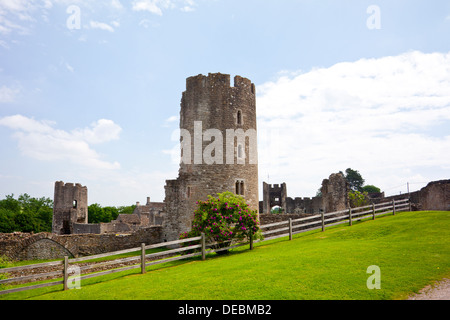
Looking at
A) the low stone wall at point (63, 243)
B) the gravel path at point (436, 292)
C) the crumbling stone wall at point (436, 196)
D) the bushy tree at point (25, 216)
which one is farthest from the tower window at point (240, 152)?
the bushy tree at point (25, 216)

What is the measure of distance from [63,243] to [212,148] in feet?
40.3

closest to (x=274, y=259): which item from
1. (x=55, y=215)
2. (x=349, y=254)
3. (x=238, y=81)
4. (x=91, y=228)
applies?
(x=349, y=254)

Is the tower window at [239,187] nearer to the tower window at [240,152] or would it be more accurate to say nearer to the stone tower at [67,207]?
the tower window at [240,152]

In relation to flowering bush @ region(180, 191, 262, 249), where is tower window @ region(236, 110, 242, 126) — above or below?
above

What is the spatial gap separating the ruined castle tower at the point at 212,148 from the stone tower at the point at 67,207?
3000cm

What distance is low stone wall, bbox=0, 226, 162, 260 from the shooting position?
21562 millimetres

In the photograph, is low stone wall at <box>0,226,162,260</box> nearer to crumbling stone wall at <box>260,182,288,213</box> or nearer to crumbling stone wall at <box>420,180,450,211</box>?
crumbling stone wall at <box>420,180,450,211</box>

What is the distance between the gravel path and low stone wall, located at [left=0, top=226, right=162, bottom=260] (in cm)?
2094

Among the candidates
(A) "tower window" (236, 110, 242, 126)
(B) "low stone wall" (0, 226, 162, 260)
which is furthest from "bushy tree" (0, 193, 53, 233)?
(A) "tower window" (236, 110, 242, 126)

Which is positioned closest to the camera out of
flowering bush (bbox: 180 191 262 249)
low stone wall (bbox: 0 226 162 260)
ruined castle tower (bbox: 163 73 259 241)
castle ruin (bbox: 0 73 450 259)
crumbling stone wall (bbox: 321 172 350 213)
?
flowering bush (bbox: 180 191 262 249)

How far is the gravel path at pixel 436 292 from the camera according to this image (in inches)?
302

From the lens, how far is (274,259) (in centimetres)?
1252
